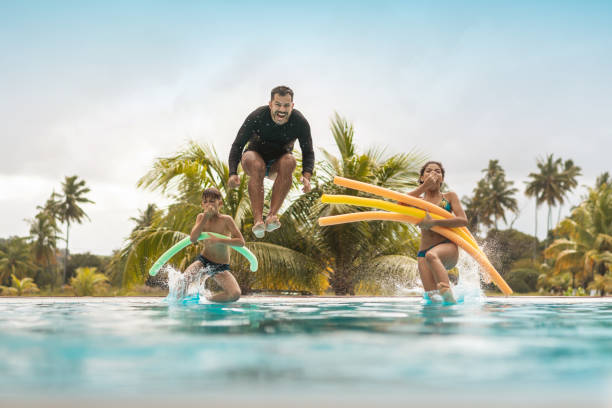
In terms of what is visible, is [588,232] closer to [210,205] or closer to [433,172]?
[433,172]

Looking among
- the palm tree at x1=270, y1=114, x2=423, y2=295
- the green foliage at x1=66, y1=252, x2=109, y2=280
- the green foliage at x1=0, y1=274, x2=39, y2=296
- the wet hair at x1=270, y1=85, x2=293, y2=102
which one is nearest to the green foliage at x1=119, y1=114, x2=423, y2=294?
the palm tree at x1=270, y1=114, x2=423, y2=295

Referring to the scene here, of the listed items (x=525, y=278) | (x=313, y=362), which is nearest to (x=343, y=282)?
(x=313, y=362)

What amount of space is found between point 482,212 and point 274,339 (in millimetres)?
67630

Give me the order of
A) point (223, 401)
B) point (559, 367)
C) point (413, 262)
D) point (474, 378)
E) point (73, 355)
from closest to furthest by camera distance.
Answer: point (223, 401) < point (474, 378) < point (559, 367) < point (73, 355) < point (413, 262)

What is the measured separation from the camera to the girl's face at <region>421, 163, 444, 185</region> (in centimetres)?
753

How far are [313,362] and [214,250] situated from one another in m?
5.55

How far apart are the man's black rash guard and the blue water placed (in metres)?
2.93

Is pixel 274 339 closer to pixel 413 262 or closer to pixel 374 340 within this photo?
pixel 374 340

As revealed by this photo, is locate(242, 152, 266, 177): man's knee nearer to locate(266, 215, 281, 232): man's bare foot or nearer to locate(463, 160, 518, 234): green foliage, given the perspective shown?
locate(266, 215, 281, 232): man's bare foot

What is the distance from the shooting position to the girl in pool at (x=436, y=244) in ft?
22.8

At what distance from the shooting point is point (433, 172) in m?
7.53

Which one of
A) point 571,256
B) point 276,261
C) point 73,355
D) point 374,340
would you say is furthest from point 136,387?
point 571,256

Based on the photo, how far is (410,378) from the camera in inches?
92.7

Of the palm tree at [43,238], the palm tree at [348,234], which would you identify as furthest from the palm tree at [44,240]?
the palm tree at [348,234]
